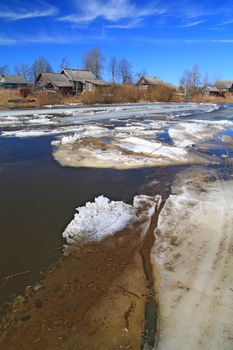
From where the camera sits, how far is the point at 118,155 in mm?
12234

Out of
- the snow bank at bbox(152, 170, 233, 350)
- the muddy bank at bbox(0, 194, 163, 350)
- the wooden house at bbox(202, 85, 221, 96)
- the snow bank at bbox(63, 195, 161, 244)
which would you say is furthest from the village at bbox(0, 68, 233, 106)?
the muddy bank at bbox(0, 194, 163, 350)

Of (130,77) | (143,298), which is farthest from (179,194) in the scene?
(130,77)

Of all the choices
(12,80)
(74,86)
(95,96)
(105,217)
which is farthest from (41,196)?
(12,80)

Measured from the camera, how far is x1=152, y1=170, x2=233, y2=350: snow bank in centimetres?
373

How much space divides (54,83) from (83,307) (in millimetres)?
60155

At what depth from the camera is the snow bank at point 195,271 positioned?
12.2 ft

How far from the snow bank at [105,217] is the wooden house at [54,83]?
180 feet

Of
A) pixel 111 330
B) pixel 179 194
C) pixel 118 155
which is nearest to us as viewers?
pixel 111 330

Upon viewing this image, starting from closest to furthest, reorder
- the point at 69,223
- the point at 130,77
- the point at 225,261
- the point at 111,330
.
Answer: the point at 111,330 → the point at 225,261 → the point at 69,223 → the point at 130,77

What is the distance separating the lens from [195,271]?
16.0 ft

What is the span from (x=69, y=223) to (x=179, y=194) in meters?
3.08

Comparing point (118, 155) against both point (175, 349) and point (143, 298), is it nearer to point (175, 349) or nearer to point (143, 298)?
point (143, 298)

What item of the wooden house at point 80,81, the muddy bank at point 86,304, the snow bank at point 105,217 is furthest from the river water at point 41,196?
the wooden house at point 80,81

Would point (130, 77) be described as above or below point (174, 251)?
above
